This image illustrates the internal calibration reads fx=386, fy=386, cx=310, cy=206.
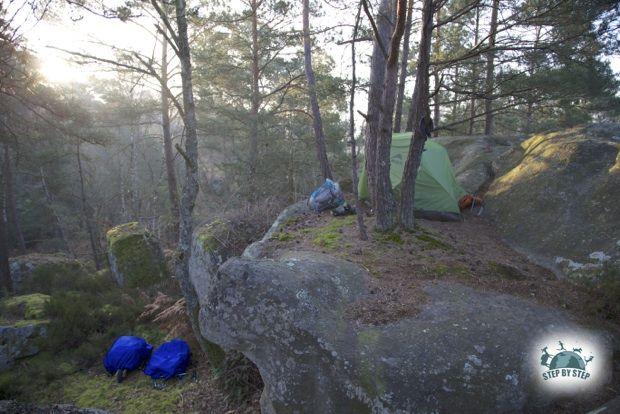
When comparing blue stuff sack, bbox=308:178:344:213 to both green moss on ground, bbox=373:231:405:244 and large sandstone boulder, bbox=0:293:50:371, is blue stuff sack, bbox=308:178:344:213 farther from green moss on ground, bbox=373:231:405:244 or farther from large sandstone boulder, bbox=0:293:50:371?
large sandstone boulder, bbox=0:293:50:371

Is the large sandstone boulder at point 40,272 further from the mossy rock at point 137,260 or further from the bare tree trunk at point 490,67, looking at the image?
the bare tree trunk at point 490,67

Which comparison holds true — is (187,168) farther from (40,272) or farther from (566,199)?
(40,272)

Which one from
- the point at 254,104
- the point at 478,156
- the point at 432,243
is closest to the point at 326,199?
the point at 432,243

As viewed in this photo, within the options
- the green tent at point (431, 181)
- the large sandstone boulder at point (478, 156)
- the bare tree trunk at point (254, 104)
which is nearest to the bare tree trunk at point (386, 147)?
the green tent at point (431, 181)

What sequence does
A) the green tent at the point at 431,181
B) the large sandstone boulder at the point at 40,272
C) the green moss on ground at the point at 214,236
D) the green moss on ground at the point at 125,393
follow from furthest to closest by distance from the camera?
the large sandstone boulder at the point at 40,272
the green tent at the point at 431,181
the green moss on ground at the point at 214,236
the green moss on ground at the point at 125,393

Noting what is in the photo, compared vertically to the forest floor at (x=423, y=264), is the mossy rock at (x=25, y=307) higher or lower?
lower

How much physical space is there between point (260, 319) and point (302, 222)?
3.99 metres

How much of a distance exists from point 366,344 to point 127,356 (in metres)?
5.41

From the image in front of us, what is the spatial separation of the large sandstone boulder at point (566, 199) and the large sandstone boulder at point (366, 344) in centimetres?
249

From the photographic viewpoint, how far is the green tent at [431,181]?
802 cm

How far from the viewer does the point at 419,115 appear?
606 centimetres

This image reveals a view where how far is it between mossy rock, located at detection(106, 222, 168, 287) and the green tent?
6.32 meters

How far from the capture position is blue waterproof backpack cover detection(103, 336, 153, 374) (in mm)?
7047

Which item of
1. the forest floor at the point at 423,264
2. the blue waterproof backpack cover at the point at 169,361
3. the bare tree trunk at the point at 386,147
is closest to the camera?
the forest floor at the point at 423,264
